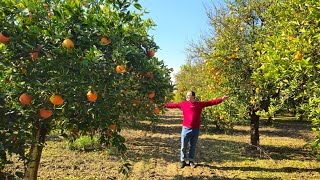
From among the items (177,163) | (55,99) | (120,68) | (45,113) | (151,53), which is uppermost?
(151,53)

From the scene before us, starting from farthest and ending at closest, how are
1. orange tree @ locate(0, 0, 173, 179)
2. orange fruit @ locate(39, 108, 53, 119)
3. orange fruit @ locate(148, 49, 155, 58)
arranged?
orange fruit @ locate(148, 49, 155, 58)
orange fruit @ locate(39, 108, 53, 119)
orange tree @ locate(0, 0, 173, 179)

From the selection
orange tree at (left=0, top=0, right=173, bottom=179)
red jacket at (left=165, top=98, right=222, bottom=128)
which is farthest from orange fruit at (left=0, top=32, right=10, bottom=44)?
red jacket at (left=165, top=98, right=222, bottom=128)

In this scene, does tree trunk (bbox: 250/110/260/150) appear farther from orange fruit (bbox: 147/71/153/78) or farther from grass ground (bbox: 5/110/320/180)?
orange fruit (bbox: 147/71/153/78)

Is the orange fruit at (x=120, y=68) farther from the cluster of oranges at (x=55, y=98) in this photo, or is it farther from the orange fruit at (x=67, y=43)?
the orange fruit at (x=67, y=43)

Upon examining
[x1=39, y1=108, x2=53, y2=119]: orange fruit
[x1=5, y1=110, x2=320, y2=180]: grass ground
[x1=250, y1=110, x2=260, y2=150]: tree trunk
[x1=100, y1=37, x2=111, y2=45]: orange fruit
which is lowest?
[x1=5, y1=110, x2=320, y2=180]: grass ground

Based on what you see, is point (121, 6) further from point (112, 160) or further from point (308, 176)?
point (308, 176)

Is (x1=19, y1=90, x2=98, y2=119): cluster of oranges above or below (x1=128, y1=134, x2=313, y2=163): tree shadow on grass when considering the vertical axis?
above

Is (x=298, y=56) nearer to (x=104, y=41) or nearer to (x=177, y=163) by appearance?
(x=104, y=41)

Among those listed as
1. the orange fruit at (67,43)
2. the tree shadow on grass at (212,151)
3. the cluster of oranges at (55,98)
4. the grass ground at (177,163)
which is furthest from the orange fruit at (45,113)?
the tree shadow on grass at (212,151)

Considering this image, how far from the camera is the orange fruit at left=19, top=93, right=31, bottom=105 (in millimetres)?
2531

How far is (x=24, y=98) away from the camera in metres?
2.55

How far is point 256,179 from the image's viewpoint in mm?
5973

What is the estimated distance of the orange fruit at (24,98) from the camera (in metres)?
2.53

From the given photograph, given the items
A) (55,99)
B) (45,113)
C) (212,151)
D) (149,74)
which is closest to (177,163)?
(212,151)
